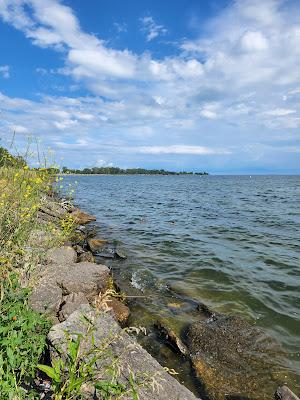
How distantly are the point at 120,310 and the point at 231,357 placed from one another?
288cm

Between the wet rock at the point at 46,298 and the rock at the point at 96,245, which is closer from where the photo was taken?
the wet rock at the point at 46,298

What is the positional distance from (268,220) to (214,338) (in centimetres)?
1764

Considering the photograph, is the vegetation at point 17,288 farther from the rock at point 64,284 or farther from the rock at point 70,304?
the rock at point 70,304

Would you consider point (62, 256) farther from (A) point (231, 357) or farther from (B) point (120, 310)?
(A) point (231, 357)

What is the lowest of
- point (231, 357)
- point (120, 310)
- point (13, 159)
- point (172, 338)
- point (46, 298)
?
point (231, 357)

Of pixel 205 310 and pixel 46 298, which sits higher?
pixel 46 298

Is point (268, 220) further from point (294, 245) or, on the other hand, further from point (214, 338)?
point (214, 338)

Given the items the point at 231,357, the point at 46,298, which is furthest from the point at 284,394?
the point at 46,298

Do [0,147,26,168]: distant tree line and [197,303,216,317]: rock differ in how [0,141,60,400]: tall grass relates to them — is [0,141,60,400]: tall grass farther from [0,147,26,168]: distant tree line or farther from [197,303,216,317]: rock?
[197,303,216,317]: rock

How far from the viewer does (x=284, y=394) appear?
5414 millimetres

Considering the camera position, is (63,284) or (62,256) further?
(62,256)

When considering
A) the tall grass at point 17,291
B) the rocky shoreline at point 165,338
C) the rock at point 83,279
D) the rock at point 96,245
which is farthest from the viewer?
the rock at point 96,245

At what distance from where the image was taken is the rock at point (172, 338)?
686cm

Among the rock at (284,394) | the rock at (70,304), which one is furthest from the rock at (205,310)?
the rock at (70,304)
